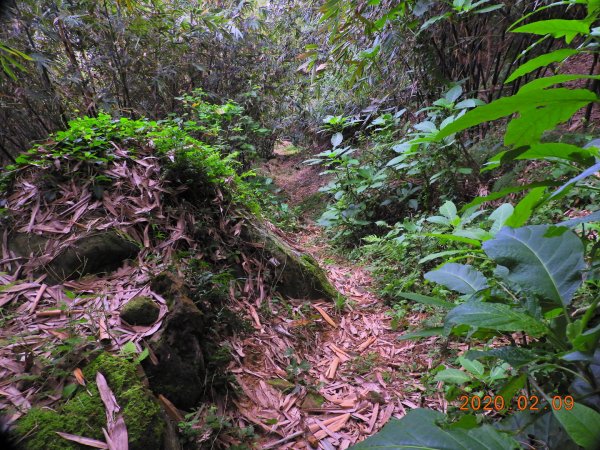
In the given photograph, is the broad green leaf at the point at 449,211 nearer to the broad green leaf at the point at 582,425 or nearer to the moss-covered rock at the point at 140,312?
the broad green leaf at the point at 582,425

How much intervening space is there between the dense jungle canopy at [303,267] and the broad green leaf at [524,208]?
0.01m

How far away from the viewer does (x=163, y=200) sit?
7.66 feet

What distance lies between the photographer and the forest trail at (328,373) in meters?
1.62

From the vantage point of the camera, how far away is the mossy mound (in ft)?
3.41

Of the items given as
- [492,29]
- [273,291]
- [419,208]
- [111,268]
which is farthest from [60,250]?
[492,29]

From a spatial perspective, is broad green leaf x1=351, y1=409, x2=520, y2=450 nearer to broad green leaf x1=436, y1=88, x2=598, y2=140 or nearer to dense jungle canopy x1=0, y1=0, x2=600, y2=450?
dense jungle canopy x1=0, y1=0, x2=600, y2=450

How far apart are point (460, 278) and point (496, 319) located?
19.2 inches

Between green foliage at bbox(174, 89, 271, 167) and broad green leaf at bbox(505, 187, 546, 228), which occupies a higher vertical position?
green foliage at bbox(174, 89, 271, 167)

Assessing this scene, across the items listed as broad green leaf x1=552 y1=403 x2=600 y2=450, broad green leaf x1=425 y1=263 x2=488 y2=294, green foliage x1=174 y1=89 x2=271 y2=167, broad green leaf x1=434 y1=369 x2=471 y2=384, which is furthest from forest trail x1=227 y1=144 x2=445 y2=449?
green foliage x1=174 y1=89 x2=271 y2=167

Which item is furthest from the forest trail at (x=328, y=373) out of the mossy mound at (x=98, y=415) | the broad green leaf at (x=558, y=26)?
the broad green leaf at (x=558, y=26)

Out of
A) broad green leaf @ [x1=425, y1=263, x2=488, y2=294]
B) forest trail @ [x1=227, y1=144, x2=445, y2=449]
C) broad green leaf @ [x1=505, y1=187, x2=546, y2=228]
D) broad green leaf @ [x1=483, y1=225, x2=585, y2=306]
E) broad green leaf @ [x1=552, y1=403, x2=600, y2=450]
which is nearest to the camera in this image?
broad green leaf @ [x1=552, y1=403, x2=600, y2=450]

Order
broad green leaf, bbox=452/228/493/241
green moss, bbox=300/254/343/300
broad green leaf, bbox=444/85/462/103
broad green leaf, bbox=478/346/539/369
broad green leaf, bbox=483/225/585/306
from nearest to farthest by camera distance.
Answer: broad green leaf, bbox=478/346/539/369 → broad green leaf, bbox=483/225/585/306 → broad green leaf, bbox=452/228/493/241 → green moss, bbox=300/254/343/300 → broad green leaf, bbox=444/85/462/103

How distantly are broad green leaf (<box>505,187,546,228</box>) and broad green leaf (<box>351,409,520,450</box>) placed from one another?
71 cm

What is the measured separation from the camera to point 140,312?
5.07 feet
